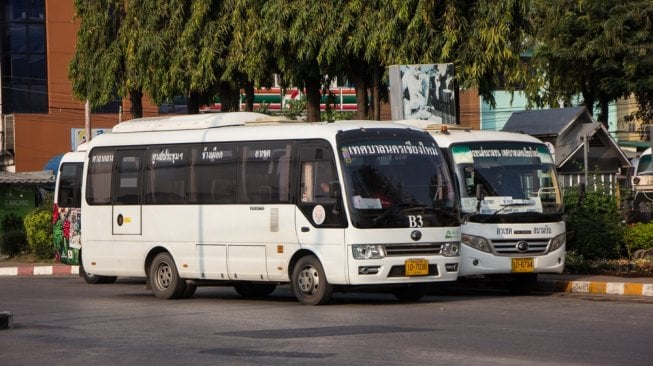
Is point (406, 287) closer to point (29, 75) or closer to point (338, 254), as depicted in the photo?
point (338, 254)

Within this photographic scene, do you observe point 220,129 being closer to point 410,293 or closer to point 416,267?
point 410,293

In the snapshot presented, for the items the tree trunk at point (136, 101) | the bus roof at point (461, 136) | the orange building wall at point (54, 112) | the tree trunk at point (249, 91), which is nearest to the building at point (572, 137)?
the tree trunk at point (249, 91)

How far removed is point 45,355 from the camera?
11523 mm

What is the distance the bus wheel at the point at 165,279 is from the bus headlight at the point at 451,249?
175 inches

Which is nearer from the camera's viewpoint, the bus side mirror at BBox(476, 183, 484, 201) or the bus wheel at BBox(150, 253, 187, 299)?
the bus side mirror at BBox(476, 183, 484, 201)

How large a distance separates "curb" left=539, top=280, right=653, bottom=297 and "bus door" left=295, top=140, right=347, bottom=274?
477 centimetres

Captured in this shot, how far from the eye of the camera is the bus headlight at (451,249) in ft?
55.9

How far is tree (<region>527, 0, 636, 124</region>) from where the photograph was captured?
36656 millimetres

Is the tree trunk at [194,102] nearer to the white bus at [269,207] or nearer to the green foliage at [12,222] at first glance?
the green foliage at [12,222]

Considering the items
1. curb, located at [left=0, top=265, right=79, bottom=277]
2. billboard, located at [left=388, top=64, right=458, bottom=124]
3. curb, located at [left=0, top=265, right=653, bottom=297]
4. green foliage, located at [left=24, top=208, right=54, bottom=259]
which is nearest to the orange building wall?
green foliage, located at [left=24, top=208, right=54, bottom=259]

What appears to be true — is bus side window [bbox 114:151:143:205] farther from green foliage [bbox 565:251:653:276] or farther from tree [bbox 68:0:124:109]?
tree [bbox 68:0:124:109]

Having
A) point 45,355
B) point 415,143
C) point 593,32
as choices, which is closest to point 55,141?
point 593,32

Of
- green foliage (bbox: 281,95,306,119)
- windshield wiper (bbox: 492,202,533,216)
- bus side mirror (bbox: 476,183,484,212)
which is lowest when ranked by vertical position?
windshield wiper (bbox: 492,202,533,216)

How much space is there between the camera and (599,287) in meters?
19.1
